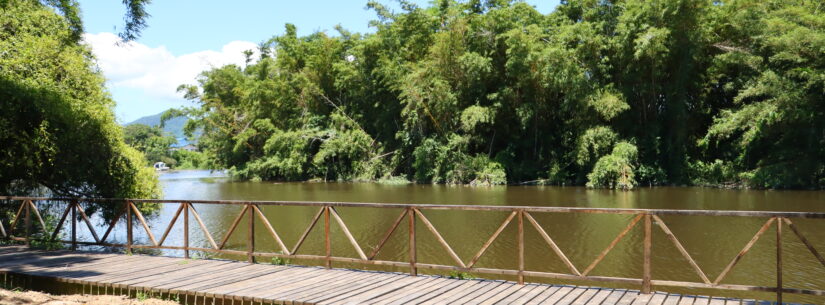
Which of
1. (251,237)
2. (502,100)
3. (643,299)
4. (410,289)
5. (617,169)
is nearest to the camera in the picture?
(643,299)

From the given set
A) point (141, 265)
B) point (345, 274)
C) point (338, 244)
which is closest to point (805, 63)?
point (338, 244)

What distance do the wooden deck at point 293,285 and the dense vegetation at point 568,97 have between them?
18450 millimetres

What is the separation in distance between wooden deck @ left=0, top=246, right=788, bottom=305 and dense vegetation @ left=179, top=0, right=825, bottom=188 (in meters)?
18.4

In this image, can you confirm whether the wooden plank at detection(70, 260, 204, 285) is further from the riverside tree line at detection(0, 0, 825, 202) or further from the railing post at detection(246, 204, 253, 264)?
the riverside tree line at detection(0, 0, 825, 202)

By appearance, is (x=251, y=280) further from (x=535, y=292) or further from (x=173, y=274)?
(x=535, y=292)

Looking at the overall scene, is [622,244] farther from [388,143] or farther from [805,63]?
[388,143]

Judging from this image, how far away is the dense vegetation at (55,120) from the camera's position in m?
10.5

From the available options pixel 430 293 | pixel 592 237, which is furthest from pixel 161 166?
pixel 430 293

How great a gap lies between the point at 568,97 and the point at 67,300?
74.5 ft

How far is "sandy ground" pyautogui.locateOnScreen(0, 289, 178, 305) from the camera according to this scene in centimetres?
539

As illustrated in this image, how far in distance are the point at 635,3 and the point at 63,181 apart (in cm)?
2171

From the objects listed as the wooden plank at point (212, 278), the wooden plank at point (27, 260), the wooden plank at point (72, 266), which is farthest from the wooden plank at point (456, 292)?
the wooden plank at point (27, 260)

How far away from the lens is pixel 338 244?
38.5 feet

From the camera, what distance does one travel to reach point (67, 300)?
18.6 feet
